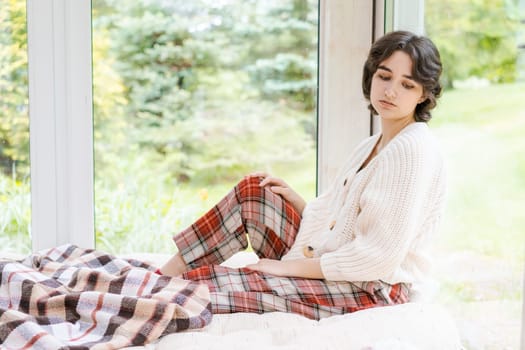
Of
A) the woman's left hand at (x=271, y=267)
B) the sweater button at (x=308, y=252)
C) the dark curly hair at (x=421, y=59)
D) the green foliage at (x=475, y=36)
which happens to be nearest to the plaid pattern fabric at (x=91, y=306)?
the woman's left hand at (x=271, y=267)

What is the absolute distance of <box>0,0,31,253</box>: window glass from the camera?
264cm

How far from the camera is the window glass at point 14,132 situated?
264cm

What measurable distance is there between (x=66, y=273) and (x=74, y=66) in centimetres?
102

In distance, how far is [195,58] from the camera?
2807 millimetres

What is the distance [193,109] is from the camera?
112 inches

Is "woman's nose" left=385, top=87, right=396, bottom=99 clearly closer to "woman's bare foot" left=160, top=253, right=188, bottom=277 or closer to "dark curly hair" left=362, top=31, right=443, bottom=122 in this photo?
"dark curly hair" left=362, top=31, right=443, bottom=122

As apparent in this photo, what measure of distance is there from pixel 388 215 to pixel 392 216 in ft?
0.03

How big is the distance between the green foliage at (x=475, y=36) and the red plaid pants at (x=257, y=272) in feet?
2.04

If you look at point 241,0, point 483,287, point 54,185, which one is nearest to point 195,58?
point 241,0

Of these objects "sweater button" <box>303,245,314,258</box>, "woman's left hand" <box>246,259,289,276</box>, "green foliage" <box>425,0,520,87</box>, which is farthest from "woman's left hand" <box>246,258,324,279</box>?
"green foliage" <box>425,0,520,87</box>

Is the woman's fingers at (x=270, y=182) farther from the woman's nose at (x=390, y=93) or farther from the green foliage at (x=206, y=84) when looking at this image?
the green foliage at (x=206, y=84)

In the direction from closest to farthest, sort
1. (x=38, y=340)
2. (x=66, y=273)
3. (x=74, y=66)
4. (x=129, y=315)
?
(x=38, y=340) → (x=129, y=315) → (x=66, y=273) → (x=74, y=66)

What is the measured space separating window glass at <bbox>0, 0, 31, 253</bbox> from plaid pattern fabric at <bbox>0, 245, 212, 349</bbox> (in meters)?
0.83

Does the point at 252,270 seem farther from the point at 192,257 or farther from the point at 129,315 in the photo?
the point at 129,315
